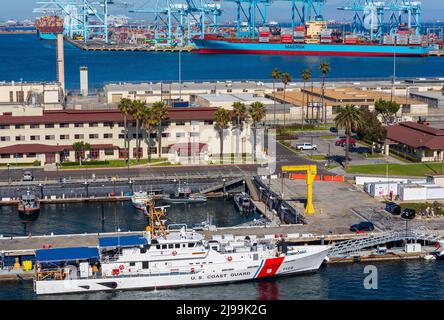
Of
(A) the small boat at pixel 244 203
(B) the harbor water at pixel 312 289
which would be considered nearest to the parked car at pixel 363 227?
(B) the harbor water at pixel 312 289

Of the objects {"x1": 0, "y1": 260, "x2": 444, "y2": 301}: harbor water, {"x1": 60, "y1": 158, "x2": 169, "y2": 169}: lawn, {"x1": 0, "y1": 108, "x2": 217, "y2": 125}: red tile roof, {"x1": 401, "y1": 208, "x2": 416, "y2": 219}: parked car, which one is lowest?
{"x1": 0, "y1": 260, "x2": 444, "y2": 301}: harbor water

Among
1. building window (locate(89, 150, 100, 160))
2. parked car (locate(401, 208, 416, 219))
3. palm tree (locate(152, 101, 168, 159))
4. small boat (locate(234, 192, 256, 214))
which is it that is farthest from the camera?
building window (locate(89, 150, 100, 160))

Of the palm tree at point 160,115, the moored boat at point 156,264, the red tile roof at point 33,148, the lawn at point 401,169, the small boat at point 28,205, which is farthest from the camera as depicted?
the palm tree at point 160,115

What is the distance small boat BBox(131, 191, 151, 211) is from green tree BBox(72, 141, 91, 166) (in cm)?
1321

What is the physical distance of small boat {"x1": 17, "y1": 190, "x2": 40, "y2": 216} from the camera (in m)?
60.3

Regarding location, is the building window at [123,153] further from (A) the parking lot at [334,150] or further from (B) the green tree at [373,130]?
(B) the green tree at [373,130]

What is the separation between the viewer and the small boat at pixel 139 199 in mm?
61500

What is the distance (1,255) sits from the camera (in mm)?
46094

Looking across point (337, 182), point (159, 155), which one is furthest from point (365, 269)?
point (159, 155)

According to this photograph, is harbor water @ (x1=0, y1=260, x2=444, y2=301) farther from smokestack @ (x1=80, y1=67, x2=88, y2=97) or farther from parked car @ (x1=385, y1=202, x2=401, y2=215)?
smokestack @ (x1=80, y1=67, x2=88, y2=97)

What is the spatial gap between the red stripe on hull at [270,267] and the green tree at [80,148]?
3424 centimetres

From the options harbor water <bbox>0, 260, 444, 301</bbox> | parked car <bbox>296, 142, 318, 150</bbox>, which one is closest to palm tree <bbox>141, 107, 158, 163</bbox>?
parked car <bbox>296, 142, 318, 150</bbox>

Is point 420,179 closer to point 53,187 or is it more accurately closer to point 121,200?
point 121,200

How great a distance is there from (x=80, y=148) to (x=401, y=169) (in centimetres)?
2966
